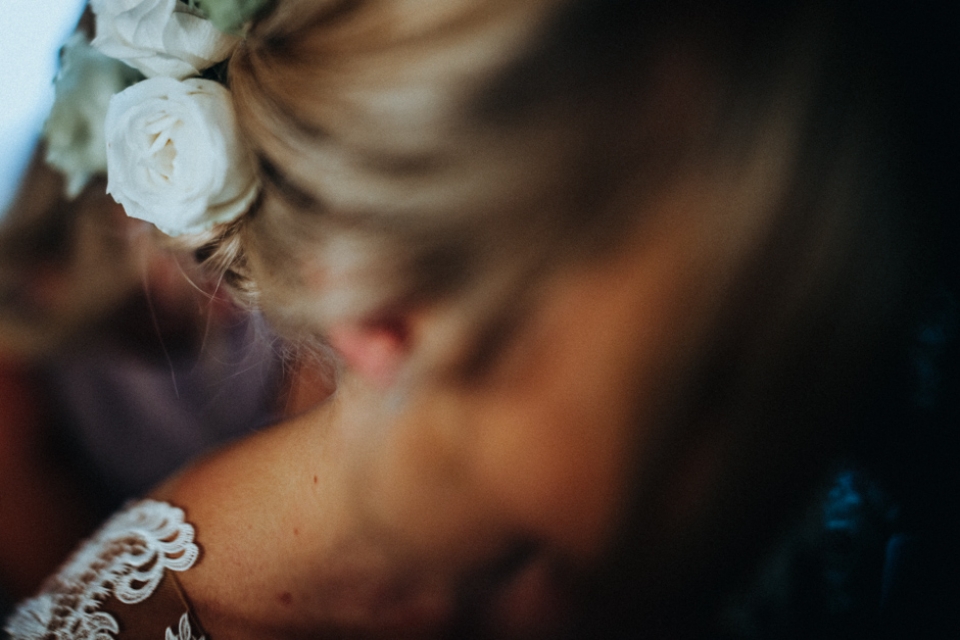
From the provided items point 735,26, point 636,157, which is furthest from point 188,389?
point 735,26

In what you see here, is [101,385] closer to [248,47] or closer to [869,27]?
[248,47]

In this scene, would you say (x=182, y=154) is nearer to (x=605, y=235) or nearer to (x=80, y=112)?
(x=80, y=112)

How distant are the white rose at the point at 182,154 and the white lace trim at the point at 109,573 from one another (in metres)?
0.30

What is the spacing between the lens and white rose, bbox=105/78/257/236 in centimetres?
61

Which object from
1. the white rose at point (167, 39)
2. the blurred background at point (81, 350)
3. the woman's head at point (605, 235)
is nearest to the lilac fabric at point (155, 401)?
the blurred background at point (81, 350)

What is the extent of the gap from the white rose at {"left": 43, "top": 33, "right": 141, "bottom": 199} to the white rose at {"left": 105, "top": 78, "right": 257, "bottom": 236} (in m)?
0.05

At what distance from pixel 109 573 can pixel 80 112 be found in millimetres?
477

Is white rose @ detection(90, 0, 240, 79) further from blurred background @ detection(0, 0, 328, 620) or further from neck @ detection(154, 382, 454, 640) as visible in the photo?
neck @ detection(154, 382, 454, 640)

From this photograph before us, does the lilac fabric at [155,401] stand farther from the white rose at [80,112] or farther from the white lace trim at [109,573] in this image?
the white rose at [80,112]

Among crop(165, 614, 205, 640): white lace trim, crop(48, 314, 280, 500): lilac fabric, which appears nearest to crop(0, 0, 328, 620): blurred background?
crop(48, 314, 280, 500): lilac fabric

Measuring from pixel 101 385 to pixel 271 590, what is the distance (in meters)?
0.28

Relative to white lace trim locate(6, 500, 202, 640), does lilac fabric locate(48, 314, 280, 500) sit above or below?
above

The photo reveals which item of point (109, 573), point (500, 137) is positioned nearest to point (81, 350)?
point (109, 573)

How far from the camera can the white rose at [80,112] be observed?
68 centimetres
